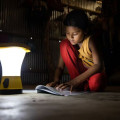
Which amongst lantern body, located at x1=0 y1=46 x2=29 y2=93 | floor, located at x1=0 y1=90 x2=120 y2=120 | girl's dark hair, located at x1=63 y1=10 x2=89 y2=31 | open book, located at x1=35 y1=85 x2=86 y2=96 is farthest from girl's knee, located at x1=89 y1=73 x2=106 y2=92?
floor, located at x1=0 y1=90 x2=120 y2=120

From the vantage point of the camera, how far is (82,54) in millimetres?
1993

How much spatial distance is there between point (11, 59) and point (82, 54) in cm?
62

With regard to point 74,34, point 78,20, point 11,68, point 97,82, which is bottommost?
point 97,82

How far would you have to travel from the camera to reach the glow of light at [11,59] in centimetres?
168

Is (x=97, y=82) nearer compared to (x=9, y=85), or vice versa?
(x=9, y=85)

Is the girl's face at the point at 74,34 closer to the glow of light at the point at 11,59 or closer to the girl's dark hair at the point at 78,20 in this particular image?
the girl's dark hair at the point at 78,20

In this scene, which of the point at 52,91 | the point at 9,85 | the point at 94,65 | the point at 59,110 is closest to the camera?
the point at 59,110

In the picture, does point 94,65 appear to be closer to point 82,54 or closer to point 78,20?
point 82,54

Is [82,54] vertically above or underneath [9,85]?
above

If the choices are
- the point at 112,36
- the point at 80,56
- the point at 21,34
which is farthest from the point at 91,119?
the point at 112,36

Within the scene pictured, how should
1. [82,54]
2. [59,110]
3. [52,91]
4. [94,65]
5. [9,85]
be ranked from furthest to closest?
[82,54]
[94,65]
[9,85]
[52,91]
[59,110]

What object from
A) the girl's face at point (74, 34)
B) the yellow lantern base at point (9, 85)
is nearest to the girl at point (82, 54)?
the girl's face at point (74, 34)

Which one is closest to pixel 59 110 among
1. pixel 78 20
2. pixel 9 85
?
pixel 9 85

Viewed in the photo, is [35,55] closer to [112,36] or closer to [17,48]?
[112,36]
